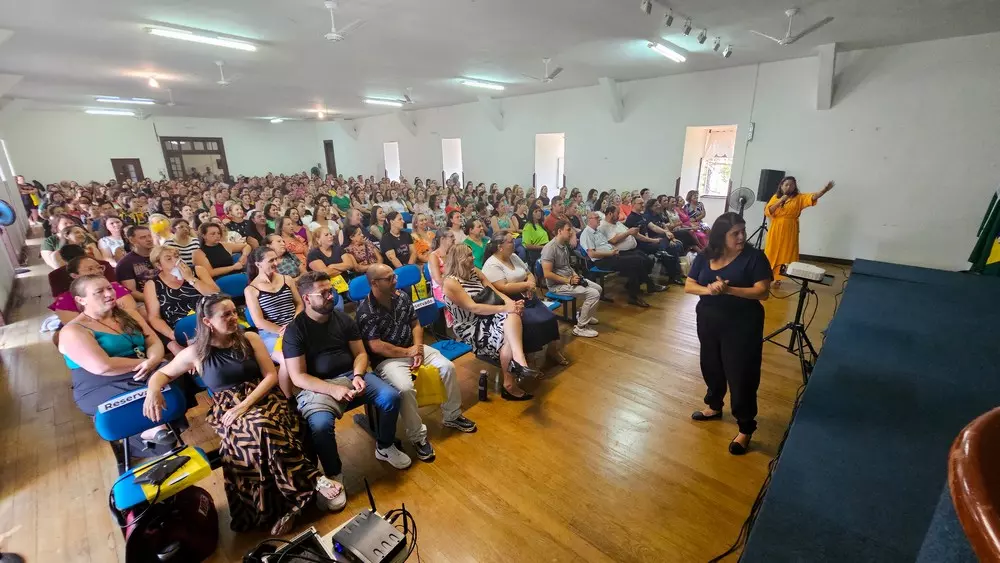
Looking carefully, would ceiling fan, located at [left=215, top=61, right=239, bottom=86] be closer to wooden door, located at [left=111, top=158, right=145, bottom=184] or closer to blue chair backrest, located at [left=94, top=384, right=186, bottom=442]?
blue chair backrest, located at [left=94, top=384, right=186, bottom=442]

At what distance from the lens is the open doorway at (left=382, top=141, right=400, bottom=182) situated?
16.8m

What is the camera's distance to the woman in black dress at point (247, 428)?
2043mm

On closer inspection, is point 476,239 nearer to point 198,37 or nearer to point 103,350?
point 103,350

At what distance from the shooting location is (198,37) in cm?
489

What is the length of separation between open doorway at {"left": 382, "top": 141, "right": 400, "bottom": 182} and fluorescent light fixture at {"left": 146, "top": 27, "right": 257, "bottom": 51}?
11359mm

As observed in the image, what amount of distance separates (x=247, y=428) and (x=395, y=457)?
0.84m

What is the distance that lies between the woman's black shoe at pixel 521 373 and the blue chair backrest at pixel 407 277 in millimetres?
1320

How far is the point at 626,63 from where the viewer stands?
7191 millimetres

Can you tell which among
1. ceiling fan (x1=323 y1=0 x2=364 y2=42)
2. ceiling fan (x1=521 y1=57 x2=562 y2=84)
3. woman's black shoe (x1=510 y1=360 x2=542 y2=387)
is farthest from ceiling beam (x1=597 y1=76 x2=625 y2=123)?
woman's black shoe (x1=510 y1=360 x2=542 y2=387)

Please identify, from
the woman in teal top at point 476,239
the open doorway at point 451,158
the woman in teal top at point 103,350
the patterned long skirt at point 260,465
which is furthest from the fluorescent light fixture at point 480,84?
the patterned long skirt at point 260,465

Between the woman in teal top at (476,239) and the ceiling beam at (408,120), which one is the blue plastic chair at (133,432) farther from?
the ceiling beam at (408,120)

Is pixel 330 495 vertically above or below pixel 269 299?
below

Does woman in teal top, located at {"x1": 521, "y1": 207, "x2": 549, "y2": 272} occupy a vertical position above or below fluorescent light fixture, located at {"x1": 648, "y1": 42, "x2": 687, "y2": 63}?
below

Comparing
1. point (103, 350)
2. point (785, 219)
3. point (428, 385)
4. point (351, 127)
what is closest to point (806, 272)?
point (785, 219)
